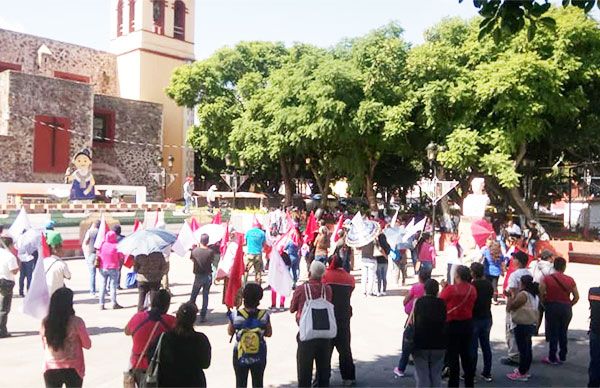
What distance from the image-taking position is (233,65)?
122 ft

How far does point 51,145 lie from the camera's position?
3306 centimetres

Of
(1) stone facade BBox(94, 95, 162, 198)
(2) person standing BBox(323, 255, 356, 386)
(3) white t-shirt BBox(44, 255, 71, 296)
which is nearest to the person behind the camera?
(2) person standing BBox(323, 255, 356, 386)

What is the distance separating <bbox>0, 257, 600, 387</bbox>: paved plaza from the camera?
286 inches

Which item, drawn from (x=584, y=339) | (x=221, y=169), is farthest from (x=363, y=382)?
(x=221, y=169)

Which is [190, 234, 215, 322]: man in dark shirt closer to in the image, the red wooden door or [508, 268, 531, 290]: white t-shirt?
[508, 268, 531, 290]: white t-shirt

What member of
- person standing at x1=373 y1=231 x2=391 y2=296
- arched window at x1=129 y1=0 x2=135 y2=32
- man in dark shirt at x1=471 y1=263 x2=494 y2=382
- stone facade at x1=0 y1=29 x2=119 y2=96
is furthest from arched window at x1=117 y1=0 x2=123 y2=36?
man in dark shirt at x1=471 y1=263 x2=494 y2=382

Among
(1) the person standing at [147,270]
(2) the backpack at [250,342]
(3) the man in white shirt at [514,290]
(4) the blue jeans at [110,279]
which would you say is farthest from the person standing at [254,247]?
(2) the backpack at [250,342]

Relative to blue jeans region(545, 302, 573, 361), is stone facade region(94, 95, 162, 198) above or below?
above

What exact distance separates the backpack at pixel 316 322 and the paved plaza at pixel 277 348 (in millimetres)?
1467

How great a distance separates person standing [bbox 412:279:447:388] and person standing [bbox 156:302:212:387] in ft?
7.65

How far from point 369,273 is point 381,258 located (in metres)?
0.44

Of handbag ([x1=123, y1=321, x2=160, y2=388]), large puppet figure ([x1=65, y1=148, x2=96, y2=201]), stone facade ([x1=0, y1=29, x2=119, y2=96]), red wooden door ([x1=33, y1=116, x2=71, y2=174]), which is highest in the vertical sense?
stone facade ([x1=0, y1=29, x2=119, y2=96])

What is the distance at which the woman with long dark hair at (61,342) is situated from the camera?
16.5ft

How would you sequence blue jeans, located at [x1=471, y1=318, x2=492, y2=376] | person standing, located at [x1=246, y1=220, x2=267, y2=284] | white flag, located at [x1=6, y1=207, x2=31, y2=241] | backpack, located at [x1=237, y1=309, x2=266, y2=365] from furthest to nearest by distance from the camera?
white flag, located at [x1=6, y1=207, x2=31, y2=241] → person standing, located at [x1=246, y1=220, x2=267, y2=284] → blue jeans, located at [x1=471, y1=318, x2=492, y2=376] → backpack, located at [x1=237, y1=309, x2=266, y2=365]
